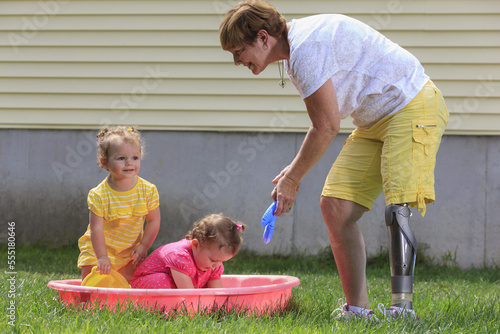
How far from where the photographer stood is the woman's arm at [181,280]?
3139 mm

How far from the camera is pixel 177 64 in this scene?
6.14 m

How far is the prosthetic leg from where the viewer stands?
264 centimetres

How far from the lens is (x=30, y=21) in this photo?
628cm

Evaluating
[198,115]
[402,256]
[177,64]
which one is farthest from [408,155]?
[177,64]

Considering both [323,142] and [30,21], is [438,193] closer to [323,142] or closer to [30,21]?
[323,142]

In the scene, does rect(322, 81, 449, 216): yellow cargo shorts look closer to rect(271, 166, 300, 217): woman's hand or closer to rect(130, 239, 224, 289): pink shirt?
rect(271, 166, 300, 217): woman's hand

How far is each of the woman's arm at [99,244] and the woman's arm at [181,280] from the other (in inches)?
13.9

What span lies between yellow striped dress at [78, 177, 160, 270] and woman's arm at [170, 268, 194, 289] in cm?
42

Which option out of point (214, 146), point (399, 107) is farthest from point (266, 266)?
point (399, 107)

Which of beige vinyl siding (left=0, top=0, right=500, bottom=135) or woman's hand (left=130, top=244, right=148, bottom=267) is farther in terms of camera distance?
beige vinyl siding (left=0, top=0, right=500, bottom=135)

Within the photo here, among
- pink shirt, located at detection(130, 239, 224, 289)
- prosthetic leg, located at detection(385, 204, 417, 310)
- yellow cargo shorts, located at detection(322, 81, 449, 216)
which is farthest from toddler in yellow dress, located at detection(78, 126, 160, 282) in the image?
prosthetic leg, located at detection(385, 204, 417, 310)

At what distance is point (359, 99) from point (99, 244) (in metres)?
1.56

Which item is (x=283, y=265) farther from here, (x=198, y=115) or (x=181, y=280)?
(x=181, y=280)

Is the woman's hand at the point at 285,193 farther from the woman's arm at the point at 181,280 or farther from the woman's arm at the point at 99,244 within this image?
the woman's arm at the point at 99,244
